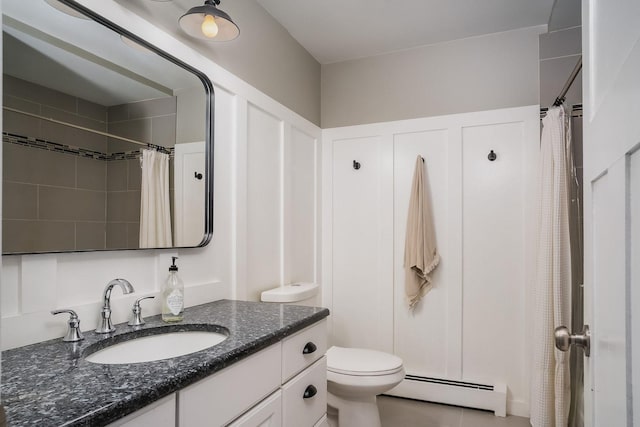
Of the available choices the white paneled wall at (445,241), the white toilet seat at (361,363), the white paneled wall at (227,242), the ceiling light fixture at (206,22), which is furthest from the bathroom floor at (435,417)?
the ceiling light fixture at (206,22)

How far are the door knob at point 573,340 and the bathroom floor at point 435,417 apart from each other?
1.77 meters

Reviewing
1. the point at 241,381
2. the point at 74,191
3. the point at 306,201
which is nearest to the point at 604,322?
the point at 241,381

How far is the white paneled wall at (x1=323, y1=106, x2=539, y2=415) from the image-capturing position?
257cm

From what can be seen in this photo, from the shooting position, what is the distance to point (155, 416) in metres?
0.86

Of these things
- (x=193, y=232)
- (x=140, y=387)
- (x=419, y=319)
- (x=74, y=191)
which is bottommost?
(x=419, y=319)

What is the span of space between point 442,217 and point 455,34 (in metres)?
1.21

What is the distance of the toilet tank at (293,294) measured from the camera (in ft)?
7.18

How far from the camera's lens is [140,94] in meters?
1.51

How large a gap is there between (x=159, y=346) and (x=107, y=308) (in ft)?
0.68

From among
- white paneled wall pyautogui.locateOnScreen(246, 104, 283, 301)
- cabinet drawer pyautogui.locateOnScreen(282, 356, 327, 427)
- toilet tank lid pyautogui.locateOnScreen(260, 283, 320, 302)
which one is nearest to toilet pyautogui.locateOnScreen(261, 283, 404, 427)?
toilet tank lid pyautogui.locateOnScreen(260, 283, 320, 302)

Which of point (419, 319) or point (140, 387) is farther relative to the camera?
point (419, 319)

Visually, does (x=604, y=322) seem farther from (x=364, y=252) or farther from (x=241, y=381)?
(x=364, y=252)

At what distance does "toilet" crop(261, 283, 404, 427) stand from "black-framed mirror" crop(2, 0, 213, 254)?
2.80 ft

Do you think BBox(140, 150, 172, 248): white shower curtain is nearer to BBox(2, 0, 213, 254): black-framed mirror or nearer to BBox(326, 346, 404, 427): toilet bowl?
BBox(2, 0, 213, 254): black-framed mirror
